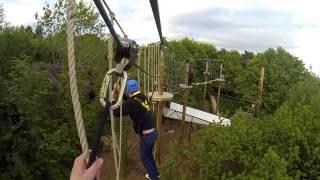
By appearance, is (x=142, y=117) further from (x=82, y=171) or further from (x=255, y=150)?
(x=82, y=171)

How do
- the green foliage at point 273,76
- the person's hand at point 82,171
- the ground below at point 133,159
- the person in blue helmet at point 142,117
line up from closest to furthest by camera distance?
the person's hand at point 82,171, the person in blue helmet at point 142,117, the ground below at point 133,159, the green foliage at point 273,76

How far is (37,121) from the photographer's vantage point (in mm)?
10625

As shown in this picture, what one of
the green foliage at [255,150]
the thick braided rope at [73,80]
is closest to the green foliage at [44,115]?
the green foliage at [255,150]

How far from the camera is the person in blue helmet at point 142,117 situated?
5.29m

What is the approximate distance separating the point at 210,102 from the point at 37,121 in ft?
30.9

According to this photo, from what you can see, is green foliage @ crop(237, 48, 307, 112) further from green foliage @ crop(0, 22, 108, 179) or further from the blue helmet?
the blue helmet

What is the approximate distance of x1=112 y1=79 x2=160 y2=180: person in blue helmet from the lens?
529 cm

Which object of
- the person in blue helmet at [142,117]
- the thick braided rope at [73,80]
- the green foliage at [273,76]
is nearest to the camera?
the thick braided rope at [73,80]

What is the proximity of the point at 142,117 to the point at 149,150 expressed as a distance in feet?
1.80

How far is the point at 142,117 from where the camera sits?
550 cm

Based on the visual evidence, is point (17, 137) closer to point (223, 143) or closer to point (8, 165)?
point (8, 165)

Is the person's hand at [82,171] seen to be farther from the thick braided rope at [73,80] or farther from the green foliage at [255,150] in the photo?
the green foliage at [255,150]

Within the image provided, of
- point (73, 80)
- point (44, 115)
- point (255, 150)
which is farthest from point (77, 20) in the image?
point (73, 80)

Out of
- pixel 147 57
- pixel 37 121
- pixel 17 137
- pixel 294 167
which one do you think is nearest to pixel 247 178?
pixel 294 167
